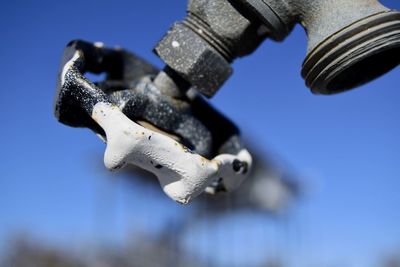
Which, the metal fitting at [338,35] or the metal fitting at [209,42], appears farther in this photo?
the metal fitting at [209,42]

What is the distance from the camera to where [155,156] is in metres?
0.70

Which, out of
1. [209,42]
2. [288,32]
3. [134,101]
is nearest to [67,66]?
[134,101]

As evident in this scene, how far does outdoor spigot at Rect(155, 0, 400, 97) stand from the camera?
708 millimetres

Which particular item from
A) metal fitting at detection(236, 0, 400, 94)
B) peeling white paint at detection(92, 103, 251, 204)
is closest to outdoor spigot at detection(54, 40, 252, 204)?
peeling white paint at detection(92, 103, 251, 204)

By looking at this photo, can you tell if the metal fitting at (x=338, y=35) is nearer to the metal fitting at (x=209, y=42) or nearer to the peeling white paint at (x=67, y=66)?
the metal fitting at (x=209, y=42)

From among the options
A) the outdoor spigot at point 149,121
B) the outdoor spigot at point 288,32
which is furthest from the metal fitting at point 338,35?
the outdoor spigot at point 149,121

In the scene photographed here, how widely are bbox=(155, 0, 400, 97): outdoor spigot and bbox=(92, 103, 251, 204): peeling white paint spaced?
0.17 metres

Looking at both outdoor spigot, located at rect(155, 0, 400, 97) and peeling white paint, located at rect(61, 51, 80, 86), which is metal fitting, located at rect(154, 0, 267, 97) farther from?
peeling white paint, located at rect(61, 51, 80, 86)

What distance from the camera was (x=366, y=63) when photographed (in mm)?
842

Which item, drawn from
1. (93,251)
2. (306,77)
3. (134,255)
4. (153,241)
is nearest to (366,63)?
(306,77)

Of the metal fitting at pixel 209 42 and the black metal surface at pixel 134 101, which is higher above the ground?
the metal fitting at pixel 209 42

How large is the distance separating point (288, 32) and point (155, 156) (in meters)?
0.32

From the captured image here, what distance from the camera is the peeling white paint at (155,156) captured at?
0.68m

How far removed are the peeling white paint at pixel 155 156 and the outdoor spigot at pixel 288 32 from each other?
17 cm
